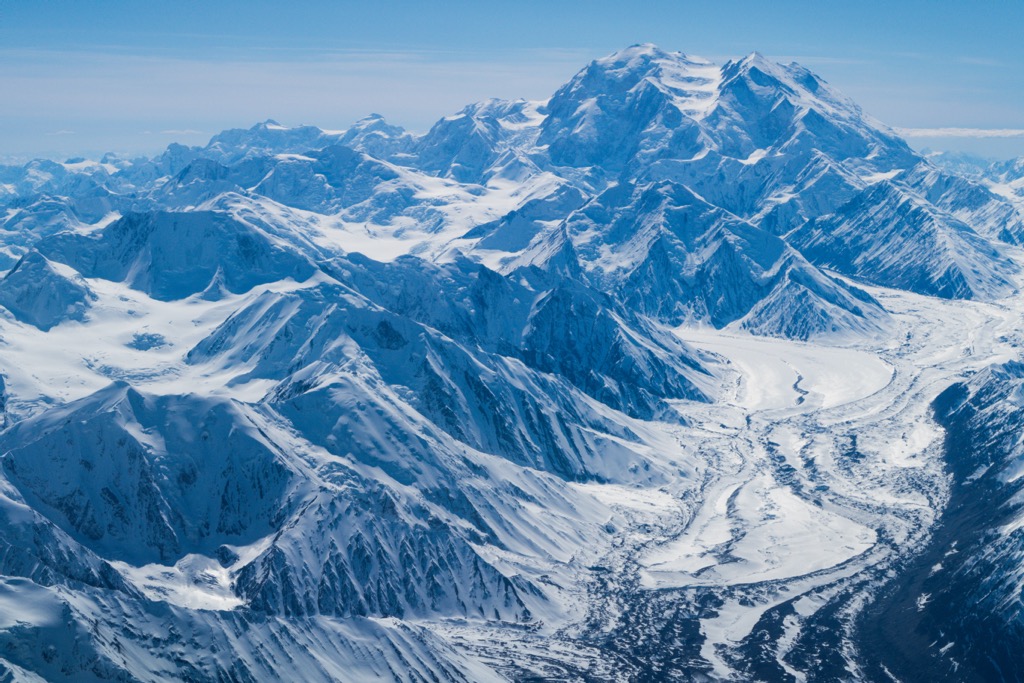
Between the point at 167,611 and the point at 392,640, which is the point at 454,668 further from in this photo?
the point at 167,611

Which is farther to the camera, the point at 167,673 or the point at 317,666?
the point at 317,666

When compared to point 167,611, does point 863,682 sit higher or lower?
lower

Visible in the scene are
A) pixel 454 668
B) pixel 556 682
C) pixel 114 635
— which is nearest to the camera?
pixel 114 635

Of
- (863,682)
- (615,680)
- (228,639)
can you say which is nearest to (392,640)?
(228,639)

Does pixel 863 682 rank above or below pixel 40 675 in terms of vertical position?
below

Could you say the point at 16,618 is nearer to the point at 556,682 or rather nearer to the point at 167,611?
the point at 167,611

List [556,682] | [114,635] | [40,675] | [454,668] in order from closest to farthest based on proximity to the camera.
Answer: [40,675]
[114,635]
[454,668]
[556,682]

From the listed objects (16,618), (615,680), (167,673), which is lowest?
(615,680)

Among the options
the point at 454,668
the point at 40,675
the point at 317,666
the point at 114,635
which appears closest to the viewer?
the point at 40,675

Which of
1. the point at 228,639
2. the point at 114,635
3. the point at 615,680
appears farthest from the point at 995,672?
the point at 114,635
